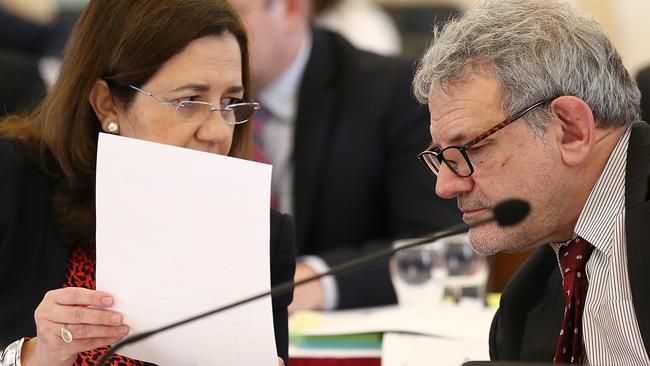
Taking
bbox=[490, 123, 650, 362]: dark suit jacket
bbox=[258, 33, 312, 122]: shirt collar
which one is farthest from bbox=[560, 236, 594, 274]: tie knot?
bbox=[258, 33, 312, 122]: shirt collar

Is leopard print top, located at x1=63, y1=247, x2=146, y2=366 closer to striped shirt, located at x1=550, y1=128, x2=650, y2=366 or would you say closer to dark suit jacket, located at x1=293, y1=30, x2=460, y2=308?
striped shirt, located at x1=550, y1=128, x2=650, y2=366

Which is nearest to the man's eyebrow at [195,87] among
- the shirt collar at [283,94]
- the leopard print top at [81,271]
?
the leopard print top at [81,271]

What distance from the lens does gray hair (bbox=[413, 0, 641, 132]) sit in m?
1.54

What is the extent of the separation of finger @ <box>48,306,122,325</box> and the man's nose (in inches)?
19.4

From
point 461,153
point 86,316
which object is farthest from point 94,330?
point 461,153

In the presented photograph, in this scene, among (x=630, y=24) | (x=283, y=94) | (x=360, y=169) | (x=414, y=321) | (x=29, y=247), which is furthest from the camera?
(x=630, y=24)

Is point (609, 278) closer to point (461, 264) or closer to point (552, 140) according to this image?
point (552, 140)

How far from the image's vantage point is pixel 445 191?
5.30 ft

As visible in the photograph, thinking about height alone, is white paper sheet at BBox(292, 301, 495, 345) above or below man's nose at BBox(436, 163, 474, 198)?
below

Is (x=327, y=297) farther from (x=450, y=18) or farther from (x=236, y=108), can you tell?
(x=450, y=18)

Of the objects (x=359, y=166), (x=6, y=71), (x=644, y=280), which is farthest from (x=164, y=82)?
(x=6, y=71)

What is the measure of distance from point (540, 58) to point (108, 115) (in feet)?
2.52

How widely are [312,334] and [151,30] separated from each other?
2.24 feet

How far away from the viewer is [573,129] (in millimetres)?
1550
